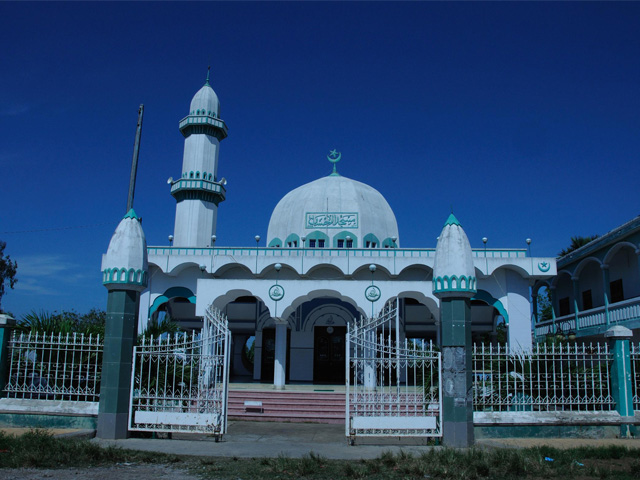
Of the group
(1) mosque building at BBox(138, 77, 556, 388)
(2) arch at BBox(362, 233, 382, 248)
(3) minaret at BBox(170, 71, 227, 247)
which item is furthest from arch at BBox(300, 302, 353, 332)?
(3) minaret at BBox(170, 71, 227, 247)

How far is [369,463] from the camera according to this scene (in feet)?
24.1

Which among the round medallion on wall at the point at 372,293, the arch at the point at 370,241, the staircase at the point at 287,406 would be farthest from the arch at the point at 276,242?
the staircase at the point at 287,406

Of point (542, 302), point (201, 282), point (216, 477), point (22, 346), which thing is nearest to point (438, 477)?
point (216, 477)

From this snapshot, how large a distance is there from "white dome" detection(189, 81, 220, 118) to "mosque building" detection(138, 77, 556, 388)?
0.05m

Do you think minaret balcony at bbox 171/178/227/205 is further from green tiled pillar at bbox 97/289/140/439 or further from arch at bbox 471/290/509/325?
green tiled pillar at bbox 97/289/140/439

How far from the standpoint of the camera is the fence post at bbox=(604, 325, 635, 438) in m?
10.0

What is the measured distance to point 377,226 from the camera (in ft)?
82.9

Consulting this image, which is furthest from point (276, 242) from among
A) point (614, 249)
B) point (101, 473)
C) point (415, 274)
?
point (101, 473)

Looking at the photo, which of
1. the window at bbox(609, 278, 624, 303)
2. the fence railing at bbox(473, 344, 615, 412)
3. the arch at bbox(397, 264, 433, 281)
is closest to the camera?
the fence railing at bbox(473, 344, 615, 412)

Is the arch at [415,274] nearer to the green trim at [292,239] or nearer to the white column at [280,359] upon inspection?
the green trim at [292,239]

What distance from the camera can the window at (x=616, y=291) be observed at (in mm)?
20094

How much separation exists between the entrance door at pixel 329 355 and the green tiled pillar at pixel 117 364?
13.4 metres

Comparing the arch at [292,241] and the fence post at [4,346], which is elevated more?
the arch at [292,241]

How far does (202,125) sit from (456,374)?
17570 mm
